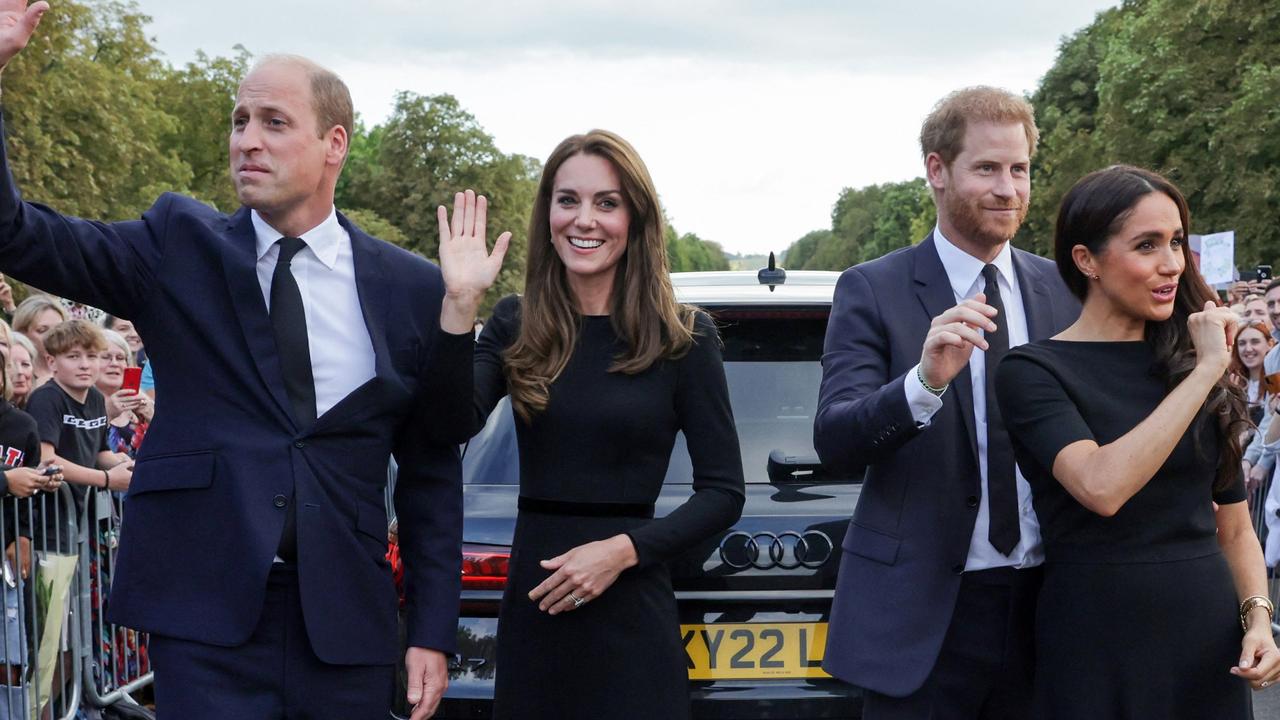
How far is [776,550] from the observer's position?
4.27m

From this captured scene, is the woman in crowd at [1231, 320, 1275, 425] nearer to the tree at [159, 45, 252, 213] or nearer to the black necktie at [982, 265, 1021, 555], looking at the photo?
the black necktie at [982, 265, 1021, 555]

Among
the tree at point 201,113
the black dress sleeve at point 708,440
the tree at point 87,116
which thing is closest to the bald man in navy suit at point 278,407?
the black dress sleeve at point 708,440

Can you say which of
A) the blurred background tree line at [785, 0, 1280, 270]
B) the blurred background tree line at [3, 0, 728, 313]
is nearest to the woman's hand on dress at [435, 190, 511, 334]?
the blurred background tree line at [3, 0, 728, 313]

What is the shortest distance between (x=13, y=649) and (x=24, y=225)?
12.2ft

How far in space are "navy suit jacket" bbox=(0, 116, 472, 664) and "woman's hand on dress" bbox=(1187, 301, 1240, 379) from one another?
5.07ft

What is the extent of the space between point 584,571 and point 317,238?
0.97 m

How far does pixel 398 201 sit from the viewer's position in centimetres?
7988

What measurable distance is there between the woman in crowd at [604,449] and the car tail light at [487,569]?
56cm

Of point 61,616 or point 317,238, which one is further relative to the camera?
point 61,616

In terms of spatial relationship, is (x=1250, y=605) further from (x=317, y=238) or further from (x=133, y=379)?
(x=133, y=379)

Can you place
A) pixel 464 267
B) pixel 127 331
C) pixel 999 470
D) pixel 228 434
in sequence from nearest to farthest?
pixel 228 434 → pixel 464 267 → pixel 999 470 → pixel 127 331

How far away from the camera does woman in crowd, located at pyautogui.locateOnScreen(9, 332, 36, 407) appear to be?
7.30m

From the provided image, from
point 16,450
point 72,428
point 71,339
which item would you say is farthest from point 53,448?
point 16,450

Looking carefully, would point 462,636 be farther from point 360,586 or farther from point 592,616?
point 360,586
